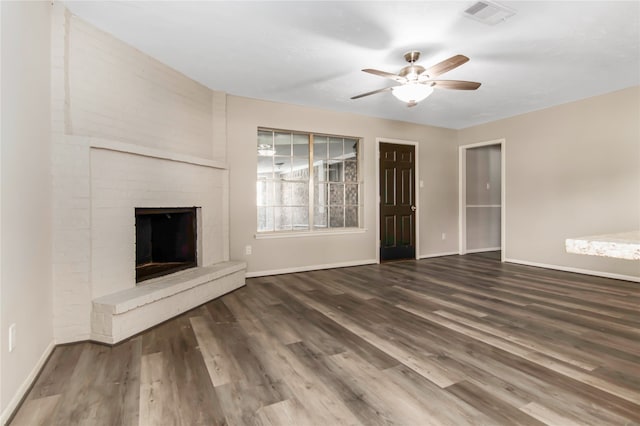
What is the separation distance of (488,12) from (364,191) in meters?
3.14

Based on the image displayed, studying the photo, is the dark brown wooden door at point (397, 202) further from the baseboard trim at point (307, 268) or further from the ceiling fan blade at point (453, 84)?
the ceiling fan blade at point (453, 84)

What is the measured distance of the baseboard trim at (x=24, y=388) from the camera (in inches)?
59.2

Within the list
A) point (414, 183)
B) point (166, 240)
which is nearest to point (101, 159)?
point (166, 240)

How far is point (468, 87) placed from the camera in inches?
121

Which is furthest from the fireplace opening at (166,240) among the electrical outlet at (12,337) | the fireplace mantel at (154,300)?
the electrical outlet at (12,337)

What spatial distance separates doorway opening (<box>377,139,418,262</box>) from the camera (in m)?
5.54

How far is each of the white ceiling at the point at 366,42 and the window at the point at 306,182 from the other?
791 millimetres

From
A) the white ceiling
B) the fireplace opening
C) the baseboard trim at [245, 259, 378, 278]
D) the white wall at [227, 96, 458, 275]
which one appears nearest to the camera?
the white ceiling

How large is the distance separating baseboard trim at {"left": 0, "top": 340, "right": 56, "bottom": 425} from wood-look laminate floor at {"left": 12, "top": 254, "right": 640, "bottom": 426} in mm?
41

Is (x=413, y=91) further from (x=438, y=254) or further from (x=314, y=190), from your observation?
(x=438, y=254)

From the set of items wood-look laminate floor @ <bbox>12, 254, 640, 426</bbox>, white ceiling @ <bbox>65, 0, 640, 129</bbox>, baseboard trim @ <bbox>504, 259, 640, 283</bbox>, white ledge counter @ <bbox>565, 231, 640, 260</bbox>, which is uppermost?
white ceiling @ <bbox>65, 0, 640, 129</bbox>

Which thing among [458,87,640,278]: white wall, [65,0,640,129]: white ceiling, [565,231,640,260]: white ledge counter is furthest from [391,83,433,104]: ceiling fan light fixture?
[458,87,640,278]: white wall

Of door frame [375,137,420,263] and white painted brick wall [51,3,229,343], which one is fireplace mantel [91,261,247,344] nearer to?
white painted brick wall [51,3,229,343]

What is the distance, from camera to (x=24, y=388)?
1.71 meters
